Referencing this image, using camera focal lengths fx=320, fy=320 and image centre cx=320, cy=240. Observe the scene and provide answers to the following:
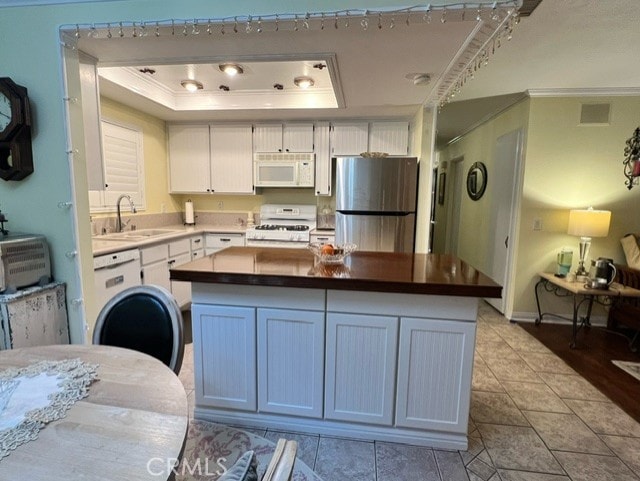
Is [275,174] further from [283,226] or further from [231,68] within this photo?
[231,68]

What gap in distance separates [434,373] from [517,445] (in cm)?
67

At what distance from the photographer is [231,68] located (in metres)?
2.80

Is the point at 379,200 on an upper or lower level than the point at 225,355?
upper

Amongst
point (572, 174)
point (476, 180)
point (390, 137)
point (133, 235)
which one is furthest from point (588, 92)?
point (133, 235)

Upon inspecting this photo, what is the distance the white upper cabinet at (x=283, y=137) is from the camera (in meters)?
4.05

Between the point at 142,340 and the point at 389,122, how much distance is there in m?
3.52

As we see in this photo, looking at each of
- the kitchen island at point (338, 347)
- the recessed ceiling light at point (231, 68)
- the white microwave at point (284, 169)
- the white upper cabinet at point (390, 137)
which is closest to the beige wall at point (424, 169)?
the white upper cabinet at point (390, 137)

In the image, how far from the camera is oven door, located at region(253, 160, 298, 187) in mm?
4059

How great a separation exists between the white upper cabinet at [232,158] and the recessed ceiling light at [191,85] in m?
0.75

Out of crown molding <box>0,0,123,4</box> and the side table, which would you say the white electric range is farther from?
the side table

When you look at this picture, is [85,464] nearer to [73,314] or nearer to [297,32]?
[73,314]

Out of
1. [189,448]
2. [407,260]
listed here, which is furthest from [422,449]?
[189,448]

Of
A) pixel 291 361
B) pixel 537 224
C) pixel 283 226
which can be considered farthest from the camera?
pixel 283 226

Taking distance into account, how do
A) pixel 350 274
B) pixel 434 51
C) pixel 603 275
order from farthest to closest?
pixel 603 275, pixel 434 51, pixel 350 274
